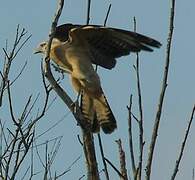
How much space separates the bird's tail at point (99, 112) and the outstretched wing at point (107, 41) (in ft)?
0.95

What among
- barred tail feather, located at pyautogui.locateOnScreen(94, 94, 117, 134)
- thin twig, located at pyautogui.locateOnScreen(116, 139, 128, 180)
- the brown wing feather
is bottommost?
thin twig, located at pyautogui.locateOnScreen(116, 139, 128, 180)

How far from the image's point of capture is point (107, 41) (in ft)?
15.3

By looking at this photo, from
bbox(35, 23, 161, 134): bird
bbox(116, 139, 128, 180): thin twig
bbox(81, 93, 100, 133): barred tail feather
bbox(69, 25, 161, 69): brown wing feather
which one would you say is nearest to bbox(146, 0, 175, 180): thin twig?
bbox(116, 139, 128, 180): thin twig

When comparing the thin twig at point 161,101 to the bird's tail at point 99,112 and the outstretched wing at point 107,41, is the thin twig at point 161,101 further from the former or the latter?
the bird's tail at point 99,112

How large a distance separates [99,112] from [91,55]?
0.52 meters

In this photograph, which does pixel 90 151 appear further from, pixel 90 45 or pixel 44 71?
pixel 90 45

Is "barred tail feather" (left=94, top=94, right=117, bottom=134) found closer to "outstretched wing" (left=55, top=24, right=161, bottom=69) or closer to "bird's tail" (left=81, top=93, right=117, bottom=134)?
"bird's tail" (left=81, top=93, right=117, bottom=134)

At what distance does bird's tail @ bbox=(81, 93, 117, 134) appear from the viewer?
446cm

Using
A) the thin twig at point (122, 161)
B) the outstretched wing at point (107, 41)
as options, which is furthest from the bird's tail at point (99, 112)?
the thin twig at point (122, 161)

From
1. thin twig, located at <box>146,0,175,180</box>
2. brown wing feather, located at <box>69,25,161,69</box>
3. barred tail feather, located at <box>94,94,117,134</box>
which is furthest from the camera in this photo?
barred tail feather, located at <box>94,94,117,134</box>

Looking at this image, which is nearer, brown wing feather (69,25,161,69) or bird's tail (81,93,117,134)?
brown wing feather (69,25,161,69)

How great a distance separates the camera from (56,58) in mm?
5086

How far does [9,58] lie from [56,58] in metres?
0.48

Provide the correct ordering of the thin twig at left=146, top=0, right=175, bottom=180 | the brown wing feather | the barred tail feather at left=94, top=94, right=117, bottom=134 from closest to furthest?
1. the thin twig at left=146, top=0, right=175, bottom=180
2. the brown wing feather
3. the barred tail feather at left=94, top=94, right=117, bottom=134
